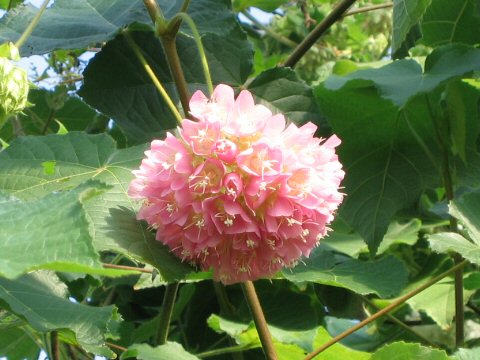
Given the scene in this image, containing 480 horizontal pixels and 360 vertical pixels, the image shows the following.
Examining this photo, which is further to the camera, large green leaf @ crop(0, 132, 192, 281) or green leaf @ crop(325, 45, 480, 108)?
green leaf @ crop(325, 45, 480, 108)

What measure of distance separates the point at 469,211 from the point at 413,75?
0.84 feet

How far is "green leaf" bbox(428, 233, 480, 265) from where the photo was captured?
137cm

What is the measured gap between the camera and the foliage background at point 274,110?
119 centimetres

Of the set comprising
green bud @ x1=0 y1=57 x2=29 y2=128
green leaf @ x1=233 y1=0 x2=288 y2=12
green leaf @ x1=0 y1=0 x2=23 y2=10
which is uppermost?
green bud @ x1=0 y1=57 x2=29 y2=128

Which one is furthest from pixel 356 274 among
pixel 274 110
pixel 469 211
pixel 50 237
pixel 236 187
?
pixel 50 237

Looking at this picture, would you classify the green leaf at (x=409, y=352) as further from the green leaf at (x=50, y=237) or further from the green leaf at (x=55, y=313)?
the green leaf at (x=50, y=237)

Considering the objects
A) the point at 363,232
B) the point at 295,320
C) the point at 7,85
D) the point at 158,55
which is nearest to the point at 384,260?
the point at 363,232

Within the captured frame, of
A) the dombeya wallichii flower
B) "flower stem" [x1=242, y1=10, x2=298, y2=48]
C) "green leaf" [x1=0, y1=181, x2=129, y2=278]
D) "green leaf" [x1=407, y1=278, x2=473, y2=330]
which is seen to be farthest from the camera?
"flower stem" [x1=242, y1=10, x2=298, y2=48]

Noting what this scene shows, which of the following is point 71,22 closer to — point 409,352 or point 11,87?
point 11,87

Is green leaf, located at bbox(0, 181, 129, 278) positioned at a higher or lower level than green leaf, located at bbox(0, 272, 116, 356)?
higher

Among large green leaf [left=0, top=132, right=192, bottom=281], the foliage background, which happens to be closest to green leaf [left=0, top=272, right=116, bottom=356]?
the foliage background

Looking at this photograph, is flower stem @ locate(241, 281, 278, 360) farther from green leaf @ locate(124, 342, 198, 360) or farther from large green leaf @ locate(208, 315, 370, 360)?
large green leaf @ locate(208, 315, 370, 360)

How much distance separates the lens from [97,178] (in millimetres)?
1285

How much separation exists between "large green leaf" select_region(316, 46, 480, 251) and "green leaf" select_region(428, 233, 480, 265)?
0.60ft
